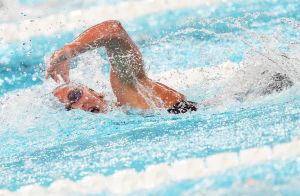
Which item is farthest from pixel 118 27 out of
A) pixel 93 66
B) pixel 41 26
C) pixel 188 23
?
pixel 41 26

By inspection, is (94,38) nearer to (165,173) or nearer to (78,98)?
(78,98)

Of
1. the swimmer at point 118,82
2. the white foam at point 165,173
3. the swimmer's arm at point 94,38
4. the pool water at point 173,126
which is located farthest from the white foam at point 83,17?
the white foam at point 165,173

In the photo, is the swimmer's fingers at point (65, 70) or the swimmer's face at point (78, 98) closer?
the swimmer's fingers at point (65, 70)

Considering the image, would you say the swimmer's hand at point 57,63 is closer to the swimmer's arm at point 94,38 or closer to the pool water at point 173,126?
the swimmer's arm at point 94,38

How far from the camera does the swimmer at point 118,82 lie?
231 cm

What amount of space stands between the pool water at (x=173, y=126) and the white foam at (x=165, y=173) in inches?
0.5

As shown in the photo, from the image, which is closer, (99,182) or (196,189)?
(196,189)

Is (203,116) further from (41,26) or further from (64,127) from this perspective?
(41,26)

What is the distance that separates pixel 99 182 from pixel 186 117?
64cm

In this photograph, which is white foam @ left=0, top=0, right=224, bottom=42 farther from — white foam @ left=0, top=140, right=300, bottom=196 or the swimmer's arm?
white foam @ left=0, top=140, right=300, bottom=196

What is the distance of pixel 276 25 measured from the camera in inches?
167

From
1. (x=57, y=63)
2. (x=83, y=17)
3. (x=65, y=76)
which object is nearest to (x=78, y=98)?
(x=65, y=76)

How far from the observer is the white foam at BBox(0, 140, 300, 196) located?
198cm

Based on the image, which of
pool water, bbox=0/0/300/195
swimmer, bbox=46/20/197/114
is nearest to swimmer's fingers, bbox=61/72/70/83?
swimmer, bbox=46/20/197/114
